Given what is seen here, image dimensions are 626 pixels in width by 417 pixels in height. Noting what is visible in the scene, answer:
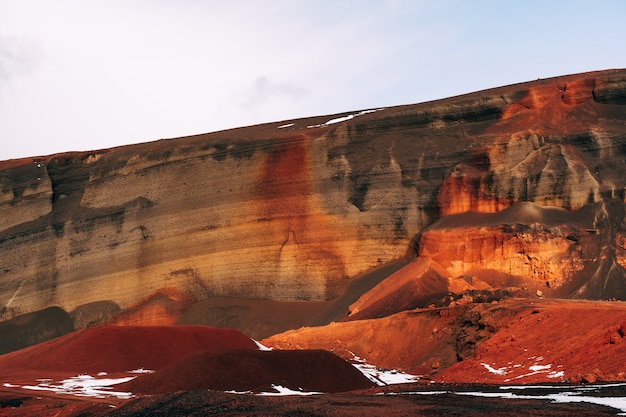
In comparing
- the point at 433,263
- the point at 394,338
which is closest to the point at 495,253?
the point at 433,263

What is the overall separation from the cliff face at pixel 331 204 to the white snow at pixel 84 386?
74.2 ft

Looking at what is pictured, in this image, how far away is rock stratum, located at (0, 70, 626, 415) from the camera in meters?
43.7

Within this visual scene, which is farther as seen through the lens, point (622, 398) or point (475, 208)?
point (475, 208)

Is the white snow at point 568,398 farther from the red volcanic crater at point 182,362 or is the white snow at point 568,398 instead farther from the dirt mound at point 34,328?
the dirt mound at point 34,328

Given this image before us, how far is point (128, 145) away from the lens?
69125 millimetres

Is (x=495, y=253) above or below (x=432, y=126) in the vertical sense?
below

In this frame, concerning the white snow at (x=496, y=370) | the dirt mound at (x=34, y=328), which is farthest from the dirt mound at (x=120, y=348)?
the dirt mound at (x=34, y=328)

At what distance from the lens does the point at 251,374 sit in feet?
99.1

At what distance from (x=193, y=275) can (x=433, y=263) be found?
1556 cm

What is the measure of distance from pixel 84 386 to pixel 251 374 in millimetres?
6425

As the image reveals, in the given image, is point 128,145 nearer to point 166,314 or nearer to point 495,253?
point 166,314

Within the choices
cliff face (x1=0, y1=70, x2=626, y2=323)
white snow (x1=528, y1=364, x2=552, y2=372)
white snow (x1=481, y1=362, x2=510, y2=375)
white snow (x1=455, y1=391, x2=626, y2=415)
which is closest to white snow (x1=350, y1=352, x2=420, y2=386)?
white snow (x1=481, y1=362, x2=510, y2=375)

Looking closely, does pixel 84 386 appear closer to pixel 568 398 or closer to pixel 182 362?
pixel 182 362

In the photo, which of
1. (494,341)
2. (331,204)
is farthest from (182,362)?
(331,204)
